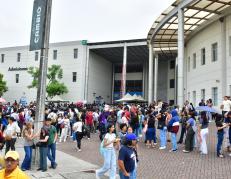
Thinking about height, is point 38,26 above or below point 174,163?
above

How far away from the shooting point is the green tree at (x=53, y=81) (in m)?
51.7

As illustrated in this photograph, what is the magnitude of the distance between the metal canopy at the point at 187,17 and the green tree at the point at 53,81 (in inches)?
780

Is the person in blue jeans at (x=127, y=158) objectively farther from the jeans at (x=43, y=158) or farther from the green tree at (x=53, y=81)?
the green tree at (x=53, y=81)

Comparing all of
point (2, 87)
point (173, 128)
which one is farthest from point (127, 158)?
point (2, 87)

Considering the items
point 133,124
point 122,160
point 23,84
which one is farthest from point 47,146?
point 23,84

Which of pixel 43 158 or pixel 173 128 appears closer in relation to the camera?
pixel 43 158

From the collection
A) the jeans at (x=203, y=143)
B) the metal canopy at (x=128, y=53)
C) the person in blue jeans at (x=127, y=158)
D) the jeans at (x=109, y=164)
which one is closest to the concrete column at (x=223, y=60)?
the jeans at (x=203, y=143)

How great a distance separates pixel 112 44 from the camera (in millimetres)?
51312

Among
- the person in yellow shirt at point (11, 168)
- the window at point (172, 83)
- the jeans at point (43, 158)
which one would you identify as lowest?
the jeans at point (43, 158)

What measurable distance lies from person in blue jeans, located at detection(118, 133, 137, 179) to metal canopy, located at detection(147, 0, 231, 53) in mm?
19824

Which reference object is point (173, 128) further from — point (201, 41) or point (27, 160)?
point (201, 41)

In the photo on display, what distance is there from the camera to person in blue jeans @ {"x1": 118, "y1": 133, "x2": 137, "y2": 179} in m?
6.44

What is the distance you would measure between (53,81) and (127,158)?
47.8 metres

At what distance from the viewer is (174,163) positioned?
11539 mm
